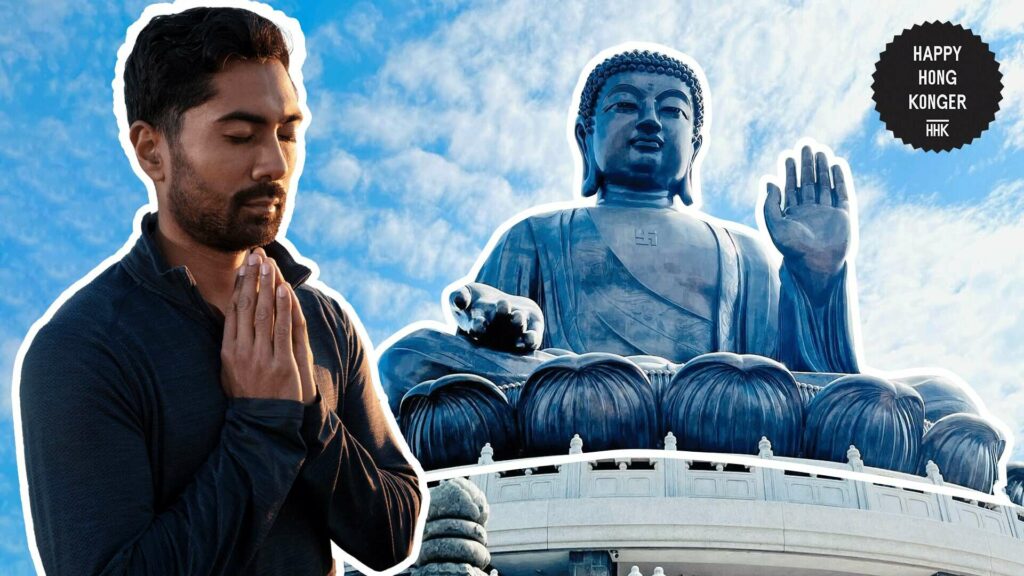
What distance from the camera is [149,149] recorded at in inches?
57.3

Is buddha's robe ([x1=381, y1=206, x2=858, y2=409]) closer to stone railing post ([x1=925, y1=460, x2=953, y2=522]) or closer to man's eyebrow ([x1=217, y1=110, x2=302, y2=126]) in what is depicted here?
stone railing post ([x1=925, y1=460, x2=953, y2=522])

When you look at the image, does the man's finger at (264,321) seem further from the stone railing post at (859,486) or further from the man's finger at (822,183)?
the man's finger at (822,183)

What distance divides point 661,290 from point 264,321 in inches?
333

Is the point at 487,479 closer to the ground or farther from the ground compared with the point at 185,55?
farther from the ground

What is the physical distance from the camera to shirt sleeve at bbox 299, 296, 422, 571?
1351mm

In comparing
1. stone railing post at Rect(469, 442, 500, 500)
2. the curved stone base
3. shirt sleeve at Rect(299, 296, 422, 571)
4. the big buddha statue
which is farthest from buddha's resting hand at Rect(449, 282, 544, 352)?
shirt sleeve at Rect(299, 296, 422, 571)

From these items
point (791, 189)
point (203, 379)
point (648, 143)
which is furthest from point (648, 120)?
point (203, 379)

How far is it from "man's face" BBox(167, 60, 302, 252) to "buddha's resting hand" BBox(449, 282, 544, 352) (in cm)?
712

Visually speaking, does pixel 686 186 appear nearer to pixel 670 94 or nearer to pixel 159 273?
pixel 670 94

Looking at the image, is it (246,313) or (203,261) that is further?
(203,261)

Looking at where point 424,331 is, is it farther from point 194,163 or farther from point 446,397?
point 194,163

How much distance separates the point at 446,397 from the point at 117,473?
7062mm

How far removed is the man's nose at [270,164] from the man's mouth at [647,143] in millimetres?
8662

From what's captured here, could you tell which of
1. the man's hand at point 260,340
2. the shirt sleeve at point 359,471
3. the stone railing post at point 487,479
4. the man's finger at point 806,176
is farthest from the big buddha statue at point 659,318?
the man's hand at point 260,340
